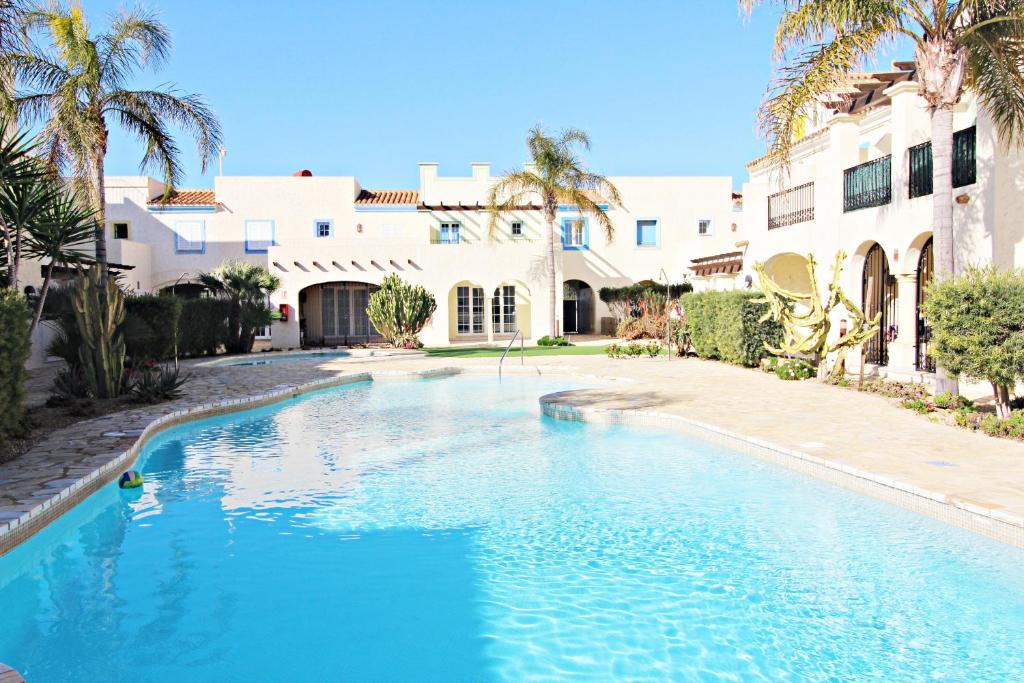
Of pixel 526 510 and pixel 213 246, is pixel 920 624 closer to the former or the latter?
pixel 526 510

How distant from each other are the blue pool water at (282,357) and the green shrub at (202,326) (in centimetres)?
144

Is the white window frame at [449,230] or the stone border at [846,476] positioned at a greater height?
the white window frame at [449,230]

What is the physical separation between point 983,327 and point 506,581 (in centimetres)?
697

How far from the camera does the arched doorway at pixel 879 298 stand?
17.0 meters

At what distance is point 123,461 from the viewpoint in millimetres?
8375

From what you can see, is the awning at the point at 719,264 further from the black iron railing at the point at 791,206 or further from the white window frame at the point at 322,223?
the white window frame at the point at 322,223

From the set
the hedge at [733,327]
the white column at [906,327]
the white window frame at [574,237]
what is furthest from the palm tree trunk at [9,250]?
the white window frame at [574,237]

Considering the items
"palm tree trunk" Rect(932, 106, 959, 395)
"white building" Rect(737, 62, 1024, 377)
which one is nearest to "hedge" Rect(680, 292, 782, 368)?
"white building" Rect(737, 62, 1024, 377)

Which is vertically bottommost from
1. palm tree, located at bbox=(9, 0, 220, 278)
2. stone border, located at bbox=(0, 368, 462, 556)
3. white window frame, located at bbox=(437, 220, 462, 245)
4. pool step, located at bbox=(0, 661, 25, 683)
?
pool step, located at bbox=(0, 661, 25, 683)

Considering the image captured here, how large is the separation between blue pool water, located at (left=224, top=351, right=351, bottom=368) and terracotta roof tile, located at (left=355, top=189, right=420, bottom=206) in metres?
12.8

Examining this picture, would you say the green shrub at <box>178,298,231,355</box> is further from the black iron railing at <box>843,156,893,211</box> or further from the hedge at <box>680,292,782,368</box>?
the black iron railing at <box>843,156,893,211</box>

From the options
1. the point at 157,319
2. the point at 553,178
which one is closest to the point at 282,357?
the point at 157,319

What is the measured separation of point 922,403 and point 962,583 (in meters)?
6.06

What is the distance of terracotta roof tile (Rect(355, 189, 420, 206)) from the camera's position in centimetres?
3688
